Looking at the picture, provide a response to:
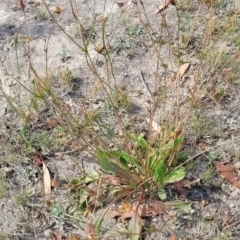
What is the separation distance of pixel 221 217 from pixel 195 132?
1.62 feet

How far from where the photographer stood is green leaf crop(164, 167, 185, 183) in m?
2.06

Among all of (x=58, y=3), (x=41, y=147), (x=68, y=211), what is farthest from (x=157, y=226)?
(x=58, y=3)

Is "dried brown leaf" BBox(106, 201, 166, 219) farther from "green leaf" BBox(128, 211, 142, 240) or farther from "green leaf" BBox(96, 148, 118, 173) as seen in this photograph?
"green leaf" BBox(96, 148, 118, 173)

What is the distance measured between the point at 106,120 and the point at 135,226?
2.29ft

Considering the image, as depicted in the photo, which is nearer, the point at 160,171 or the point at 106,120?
the point at 160,171

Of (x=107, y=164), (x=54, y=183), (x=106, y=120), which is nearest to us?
(x=107, y=164)

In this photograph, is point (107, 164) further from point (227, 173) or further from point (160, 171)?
point (227, 173)

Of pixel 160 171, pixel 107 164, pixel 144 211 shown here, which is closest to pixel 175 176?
pixel 160 171

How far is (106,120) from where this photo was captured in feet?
8.09

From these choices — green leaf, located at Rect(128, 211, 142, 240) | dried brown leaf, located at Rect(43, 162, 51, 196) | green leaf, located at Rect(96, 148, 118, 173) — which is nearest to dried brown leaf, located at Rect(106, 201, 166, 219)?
green leaf, located at Rect(128, 211, 142, 240)

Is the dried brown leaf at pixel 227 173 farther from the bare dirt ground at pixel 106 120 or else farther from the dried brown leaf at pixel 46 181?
the dried brown leaf at pixel 46 181

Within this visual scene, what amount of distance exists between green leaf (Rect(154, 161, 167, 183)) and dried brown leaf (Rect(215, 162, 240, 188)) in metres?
0.34

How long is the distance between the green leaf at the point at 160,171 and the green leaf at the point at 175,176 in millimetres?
52

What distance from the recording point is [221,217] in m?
2.05
